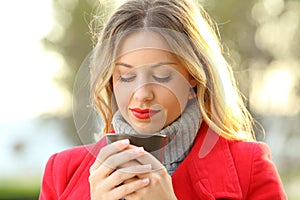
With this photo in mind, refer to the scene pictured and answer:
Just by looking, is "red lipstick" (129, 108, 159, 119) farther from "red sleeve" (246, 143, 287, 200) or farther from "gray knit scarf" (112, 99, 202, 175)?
"red sleeve" (246, 143, 287, 200)

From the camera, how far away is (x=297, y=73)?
7031 mm

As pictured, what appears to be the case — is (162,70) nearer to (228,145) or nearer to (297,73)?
(228,145)

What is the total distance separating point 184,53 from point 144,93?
6.9 inches

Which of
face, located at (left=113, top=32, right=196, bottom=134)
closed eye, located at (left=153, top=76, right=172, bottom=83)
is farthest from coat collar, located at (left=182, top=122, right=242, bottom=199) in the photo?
closed eye, located at (left=153, top=76, right=172, bottom=83)

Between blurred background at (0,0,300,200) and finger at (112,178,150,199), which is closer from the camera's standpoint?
finger at (112,178,150,199)

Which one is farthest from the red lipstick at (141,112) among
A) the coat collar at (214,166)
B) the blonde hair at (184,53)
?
the coat collar at (214,166)

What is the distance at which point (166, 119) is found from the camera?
4.34 ft

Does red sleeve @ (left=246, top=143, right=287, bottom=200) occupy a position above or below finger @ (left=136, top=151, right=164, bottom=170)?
below

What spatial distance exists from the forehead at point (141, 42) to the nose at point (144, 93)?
10 cm

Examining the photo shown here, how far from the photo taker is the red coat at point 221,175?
1416mm

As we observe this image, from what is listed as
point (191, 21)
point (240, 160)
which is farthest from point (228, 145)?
point (191, 21)

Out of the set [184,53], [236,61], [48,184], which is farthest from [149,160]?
[236,61]

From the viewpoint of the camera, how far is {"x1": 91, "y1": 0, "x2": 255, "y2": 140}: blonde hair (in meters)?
1.36

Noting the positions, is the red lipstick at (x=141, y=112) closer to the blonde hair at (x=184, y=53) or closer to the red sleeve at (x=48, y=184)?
the blonde hair at (x=184, y=53)
